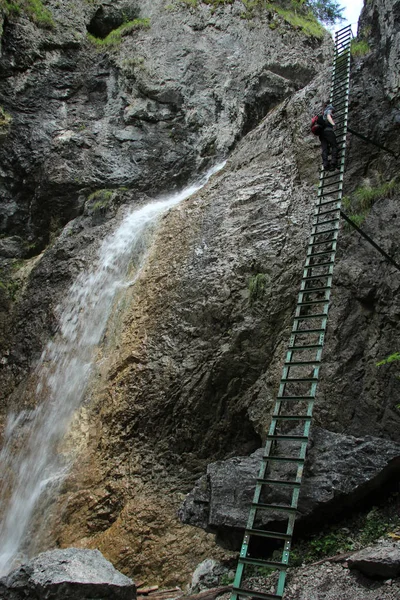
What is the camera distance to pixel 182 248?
34.5ft

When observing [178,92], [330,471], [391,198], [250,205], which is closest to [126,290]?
[250,205]

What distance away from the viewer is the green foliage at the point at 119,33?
61.3 feet

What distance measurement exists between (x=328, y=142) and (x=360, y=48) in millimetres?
3903

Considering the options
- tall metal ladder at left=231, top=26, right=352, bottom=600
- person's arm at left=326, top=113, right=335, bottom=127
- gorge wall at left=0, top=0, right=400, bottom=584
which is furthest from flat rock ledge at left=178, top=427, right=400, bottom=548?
person's arm at left=326, top=113, right=335, bottom=127

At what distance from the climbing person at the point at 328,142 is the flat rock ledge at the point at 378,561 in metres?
6.12

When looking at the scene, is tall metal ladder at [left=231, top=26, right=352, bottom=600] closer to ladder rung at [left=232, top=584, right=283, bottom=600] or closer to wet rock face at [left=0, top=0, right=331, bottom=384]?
ladder rung at [left=232, top=584, right=283, bottom=600]

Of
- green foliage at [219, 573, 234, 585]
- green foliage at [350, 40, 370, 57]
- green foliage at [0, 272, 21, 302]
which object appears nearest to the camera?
green foliage at [219, 573, 234, 585]

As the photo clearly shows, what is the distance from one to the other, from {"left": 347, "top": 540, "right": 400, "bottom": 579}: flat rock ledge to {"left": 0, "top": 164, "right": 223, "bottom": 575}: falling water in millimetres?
5146

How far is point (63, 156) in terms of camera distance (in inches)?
630

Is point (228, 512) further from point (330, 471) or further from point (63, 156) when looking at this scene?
point (63, 156)

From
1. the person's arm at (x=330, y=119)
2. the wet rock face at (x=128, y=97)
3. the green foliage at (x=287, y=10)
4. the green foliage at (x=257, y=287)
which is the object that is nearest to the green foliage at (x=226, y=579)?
the green foliage at (x=257, y=287)

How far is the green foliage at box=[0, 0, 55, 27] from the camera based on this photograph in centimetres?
1744

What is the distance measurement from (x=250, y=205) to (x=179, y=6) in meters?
12.8

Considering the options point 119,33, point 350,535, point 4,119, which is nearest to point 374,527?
point 350,535
